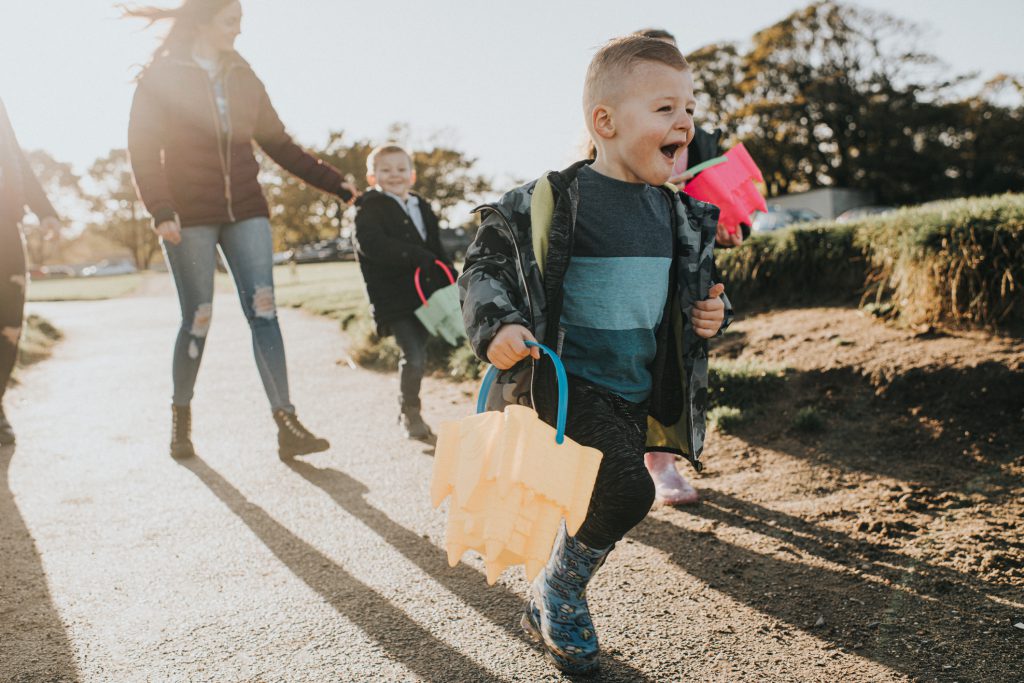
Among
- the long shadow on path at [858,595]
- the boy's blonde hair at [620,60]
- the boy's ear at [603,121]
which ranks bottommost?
the long shadow on path at [858,595]

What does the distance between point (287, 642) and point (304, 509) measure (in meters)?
1.25

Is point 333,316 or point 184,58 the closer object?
point 184,58

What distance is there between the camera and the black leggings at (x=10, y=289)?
4516mm

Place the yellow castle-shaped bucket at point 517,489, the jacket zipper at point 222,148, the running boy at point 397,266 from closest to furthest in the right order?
the yellow castle-shaped bucket at point 517,489, the jacket zipper at point 222,148, the running boy at point 397,266

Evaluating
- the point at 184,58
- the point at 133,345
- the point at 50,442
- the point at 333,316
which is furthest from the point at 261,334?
the point at 333,316

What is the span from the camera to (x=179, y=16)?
4195 mm

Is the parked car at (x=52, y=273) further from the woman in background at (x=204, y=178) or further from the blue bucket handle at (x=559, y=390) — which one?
the blue bucket handle at (x=559, y=390)

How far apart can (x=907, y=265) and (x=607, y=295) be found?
336 centimetres

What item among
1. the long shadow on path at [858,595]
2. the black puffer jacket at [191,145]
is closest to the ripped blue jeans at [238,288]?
the black puffer jacket at [191,145]

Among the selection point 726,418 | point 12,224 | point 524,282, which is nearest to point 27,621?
point 524,282

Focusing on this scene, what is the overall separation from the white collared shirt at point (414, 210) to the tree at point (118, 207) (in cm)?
6966

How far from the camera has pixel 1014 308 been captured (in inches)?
171

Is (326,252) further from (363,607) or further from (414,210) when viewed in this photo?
(363,607)

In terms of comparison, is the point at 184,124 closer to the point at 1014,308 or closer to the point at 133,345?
the point at 1014,308
